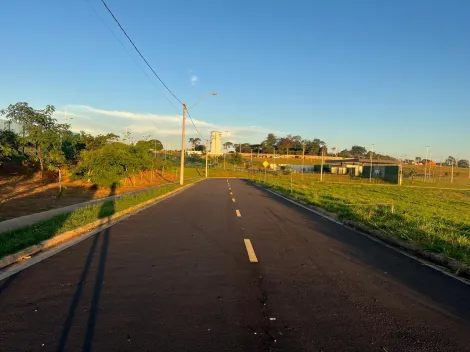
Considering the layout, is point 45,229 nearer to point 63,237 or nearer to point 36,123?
point 63,237

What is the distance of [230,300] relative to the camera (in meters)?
5.36

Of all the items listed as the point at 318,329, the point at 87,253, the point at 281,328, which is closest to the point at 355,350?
the point at 318,329

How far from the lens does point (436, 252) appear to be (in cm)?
860

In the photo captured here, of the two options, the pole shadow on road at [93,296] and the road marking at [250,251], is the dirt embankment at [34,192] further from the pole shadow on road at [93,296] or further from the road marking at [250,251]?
the road marking at [250,251]

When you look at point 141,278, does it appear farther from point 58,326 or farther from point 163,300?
point 58,326

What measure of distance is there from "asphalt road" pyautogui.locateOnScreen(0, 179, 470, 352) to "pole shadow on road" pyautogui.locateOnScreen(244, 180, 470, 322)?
31 millimetres

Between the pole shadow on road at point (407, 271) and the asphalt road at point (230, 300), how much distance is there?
0.10 feet

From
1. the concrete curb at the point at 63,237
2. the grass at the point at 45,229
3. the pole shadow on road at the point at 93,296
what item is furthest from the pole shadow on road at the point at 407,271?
the grass at the point at 45,229

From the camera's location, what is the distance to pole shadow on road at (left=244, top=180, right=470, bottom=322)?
564 cm

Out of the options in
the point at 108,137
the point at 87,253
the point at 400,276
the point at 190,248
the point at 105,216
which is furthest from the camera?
the point at 108,137

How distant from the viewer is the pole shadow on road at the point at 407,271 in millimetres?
5645

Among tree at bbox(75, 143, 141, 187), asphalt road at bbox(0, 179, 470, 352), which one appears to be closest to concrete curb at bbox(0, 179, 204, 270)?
asphalt road at bbox(0, 179, 470, 352)

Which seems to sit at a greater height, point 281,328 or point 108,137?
point 108,137

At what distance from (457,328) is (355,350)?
1.58 metres
